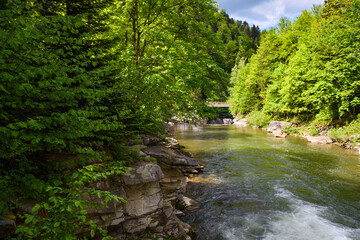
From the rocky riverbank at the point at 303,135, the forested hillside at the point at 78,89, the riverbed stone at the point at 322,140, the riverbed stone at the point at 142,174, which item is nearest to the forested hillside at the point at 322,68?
the rocky riverbank at the point at 303,135

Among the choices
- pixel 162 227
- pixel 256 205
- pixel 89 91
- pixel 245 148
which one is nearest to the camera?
pixel 89 91

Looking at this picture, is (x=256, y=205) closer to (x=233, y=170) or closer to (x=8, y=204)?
(x=233, y=170)

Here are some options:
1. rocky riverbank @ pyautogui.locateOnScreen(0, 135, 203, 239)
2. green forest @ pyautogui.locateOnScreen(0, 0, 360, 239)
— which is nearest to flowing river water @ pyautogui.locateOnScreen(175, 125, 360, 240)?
rocky riverbank @ pyautogui.locateOnScreen(0, 135, 203, 239)

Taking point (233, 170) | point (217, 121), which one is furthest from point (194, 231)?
point (217, 121)

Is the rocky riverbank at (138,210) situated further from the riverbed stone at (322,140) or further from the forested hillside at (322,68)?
the riverbed stone at (322,140)

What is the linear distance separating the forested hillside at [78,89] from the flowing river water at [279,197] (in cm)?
400

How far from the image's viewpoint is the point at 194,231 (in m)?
6.80

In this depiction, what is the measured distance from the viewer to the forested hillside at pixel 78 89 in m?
3.02

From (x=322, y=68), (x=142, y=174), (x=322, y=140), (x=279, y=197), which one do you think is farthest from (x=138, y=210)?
(x=322, y=68)

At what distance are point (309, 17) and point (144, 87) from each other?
42.3 m

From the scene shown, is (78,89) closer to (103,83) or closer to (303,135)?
(103,83)

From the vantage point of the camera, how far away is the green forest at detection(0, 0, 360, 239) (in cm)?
308

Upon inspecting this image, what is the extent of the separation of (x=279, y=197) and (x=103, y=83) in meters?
8.92

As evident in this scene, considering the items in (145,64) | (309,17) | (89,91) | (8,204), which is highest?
(309,17)
